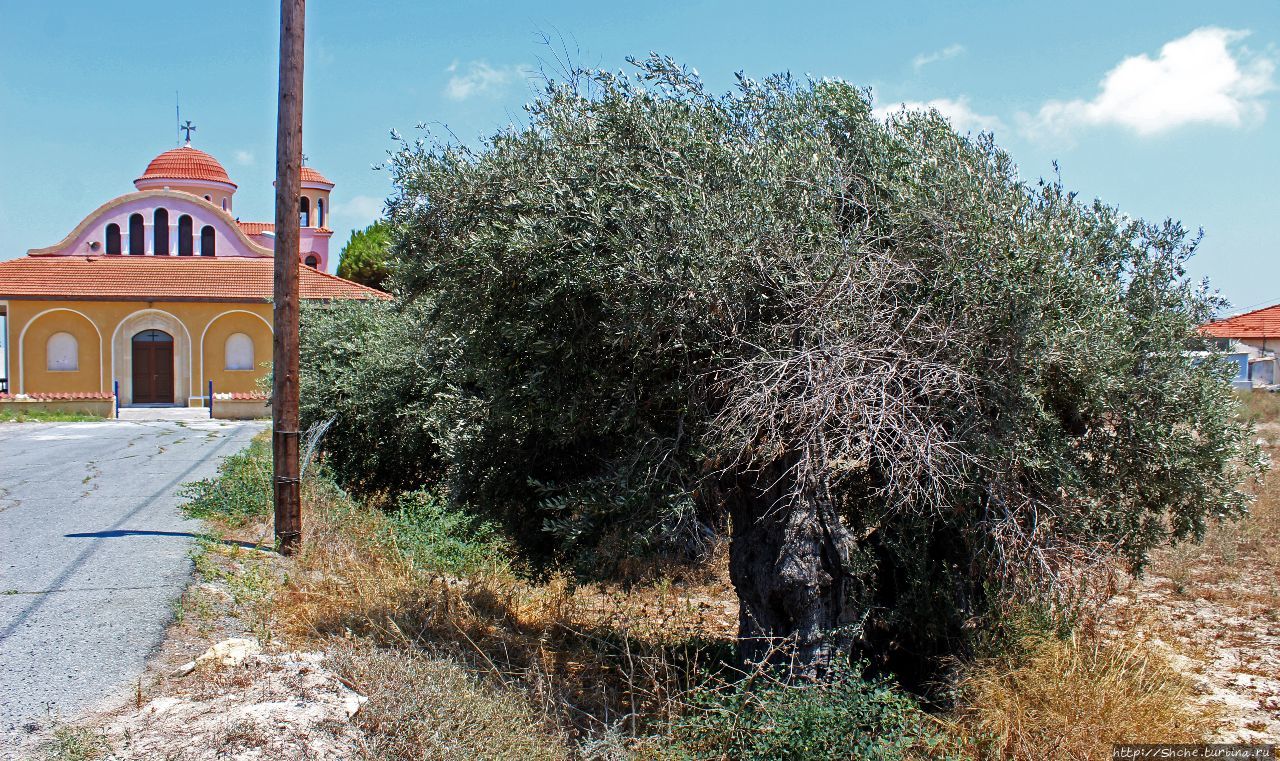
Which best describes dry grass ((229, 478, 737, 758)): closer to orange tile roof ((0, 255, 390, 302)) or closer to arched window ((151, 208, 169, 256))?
orange tile roof ((0, 255, 390, 302))

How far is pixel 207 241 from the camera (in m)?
38.2

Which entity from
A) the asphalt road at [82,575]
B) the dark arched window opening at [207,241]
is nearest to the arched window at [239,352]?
the dark arched window opening at [207,241]

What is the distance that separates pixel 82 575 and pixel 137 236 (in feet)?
114

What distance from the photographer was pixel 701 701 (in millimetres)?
5430

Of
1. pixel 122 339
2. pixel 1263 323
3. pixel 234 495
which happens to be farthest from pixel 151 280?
pixel 1263 323

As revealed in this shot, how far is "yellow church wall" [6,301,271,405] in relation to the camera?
34.2 m

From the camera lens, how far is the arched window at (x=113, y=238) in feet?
123

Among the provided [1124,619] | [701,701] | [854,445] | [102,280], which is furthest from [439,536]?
[102,280]

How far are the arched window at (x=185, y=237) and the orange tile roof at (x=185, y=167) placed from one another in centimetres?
582

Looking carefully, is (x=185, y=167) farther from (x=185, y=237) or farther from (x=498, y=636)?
(x=498, y=636)

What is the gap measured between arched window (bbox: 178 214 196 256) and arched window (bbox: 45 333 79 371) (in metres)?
5.37

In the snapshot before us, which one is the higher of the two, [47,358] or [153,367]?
[47,358]

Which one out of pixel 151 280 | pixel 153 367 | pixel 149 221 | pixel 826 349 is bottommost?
pixel 826 349

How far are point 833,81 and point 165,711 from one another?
5206mm
